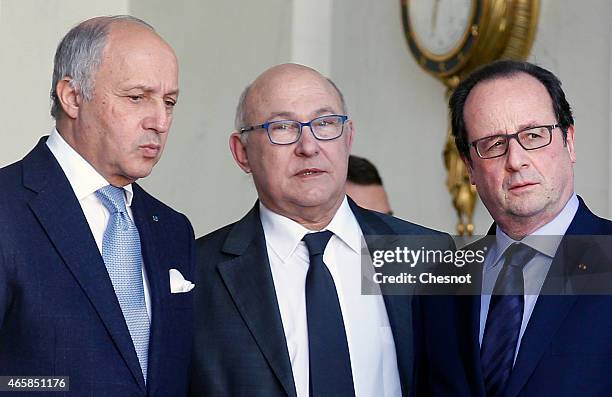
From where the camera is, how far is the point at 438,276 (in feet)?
9.00

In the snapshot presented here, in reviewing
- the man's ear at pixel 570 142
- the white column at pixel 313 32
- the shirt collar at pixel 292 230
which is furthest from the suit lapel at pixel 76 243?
the white column at pixel 313 32

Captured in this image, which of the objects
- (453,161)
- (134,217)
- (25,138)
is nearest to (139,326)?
(134,217)

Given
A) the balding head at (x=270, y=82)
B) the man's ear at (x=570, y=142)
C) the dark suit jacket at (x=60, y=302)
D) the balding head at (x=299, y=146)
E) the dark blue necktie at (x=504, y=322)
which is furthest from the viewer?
the balding head at (x=270, y=82)

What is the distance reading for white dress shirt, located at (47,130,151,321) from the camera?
2385 millimetres

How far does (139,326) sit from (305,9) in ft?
8.72

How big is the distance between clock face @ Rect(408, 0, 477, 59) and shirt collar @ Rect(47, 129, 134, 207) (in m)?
1.94

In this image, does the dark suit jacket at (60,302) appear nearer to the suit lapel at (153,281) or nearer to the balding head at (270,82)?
the suit lapel at (153,281)

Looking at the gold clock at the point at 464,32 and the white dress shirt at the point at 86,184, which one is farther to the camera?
the gold clock at the point at 464,32

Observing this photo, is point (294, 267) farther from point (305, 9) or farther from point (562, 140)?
point (305, 9)

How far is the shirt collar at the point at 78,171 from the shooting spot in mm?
2391

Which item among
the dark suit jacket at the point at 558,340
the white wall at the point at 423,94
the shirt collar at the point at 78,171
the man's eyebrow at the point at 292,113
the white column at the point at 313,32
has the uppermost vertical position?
the white column at the point at 313,32

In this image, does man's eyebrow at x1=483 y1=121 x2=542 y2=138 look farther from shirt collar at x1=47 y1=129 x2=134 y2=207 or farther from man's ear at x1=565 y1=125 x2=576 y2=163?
shirt collar at x1=47 y1=129 x2=134 y2=207

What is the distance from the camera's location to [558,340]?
2273 millimetres

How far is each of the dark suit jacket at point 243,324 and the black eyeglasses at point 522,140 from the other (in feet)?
1.54
